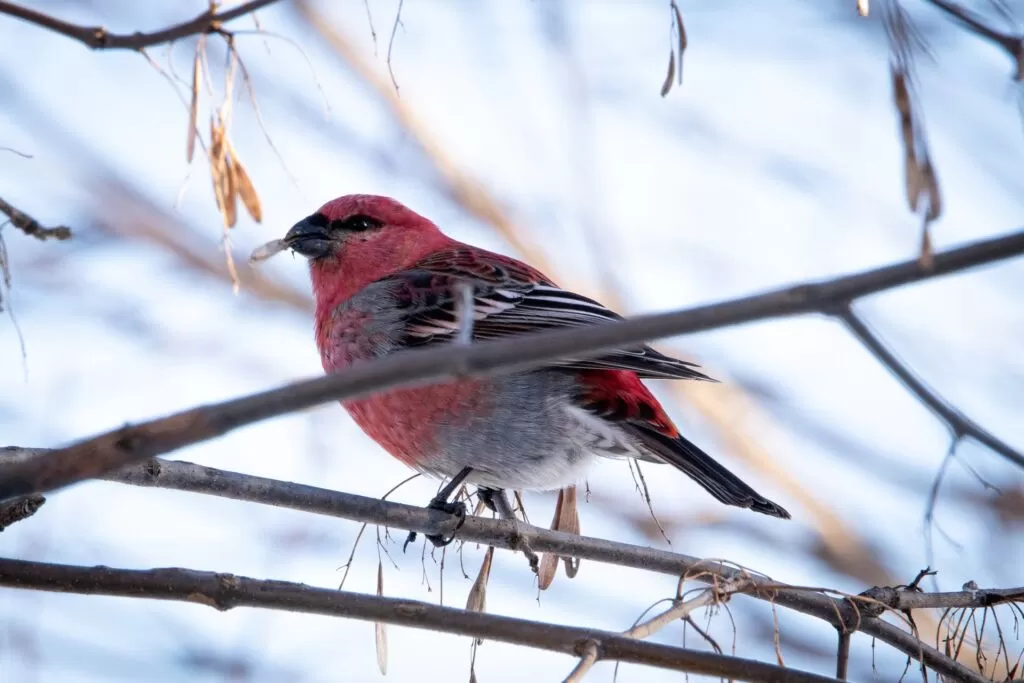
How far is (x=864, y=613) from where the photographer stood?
8.46ft

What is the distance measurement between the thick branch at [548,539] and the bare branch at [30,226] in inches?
19.3

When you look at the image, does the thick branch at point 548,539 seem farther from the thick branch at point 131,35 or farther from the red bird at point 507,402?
the thick branch at point 131,35

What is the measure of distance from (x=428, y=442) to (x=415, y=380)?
7.33ft

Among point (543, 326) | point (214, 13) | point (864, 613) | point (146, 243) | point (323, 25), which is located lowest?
point (864, 613)

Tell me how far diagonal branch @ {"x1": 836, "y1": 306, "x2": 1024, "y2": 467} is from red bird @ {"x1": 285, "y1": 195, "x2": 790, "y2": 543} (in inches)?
59.0

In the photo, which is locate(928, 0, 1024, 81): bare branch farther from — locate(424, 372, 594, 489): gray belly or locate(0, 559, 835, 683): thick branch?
locate(424, 372, 594, 489): gray belly

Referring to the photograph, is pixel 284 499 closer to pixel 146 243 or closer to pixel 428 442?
pixel 428 442

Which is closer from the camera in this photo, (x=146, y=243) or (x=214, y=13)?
(x=214, y=13)

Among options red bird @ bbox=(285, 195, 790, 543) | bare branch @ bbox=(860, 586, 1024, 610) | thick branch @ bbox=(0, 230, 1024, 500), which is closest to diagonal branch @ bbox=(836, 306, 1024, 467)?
thick branch @ bbox=(0, 230, 1024, 500)

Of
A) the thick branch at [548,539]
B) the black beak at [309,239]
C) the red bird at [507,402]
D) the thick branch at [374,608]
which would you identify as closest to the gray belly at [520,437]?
the red bird at [507,402]

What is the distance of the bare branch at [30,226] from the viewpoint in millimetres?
2416

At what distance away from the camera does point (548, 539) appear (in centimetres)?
293

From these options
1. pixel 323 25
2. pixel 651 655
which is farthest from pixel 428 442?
pixel 323 25

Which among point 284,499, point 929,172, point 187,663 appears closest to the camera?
point 929,172
